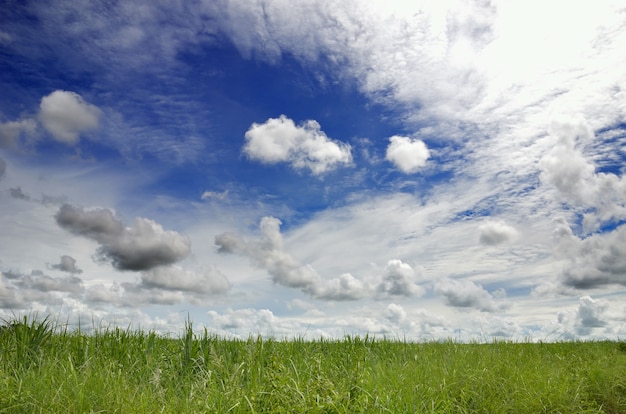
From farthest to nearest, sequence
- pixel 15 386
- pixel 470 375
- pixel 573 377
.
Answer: pixel 573 377 → pixel 470 375 → pixel 15 386

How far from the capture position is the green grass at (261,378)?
22.9ft

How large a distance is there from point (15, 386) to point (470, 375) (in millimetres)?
7730

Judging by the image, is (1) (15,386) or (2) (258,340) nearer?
(1) (15,386)

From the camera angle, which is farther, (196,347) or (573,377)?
(573,377)

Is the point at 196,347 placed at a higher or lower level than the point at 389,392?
higher

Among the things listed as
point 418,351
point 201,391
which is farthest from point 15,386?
point 418,351

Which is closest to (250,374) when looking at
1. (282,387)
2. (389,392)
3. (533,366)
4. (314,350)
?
(282,387)

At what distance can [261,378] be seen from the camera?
884 cm

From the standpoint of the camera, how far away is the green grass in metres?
6.99

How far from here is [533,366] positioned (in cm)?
1224

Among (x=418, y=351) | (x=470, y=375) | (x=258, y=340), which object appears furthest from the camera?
(x=418, y=351)

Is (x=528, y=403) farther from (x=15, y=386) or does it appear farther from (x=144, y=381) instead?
(x=15, y=386)

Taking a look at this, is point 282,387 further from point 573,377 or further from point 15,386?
point 573,377

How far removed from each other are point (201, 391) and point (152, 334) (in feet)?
10.2
